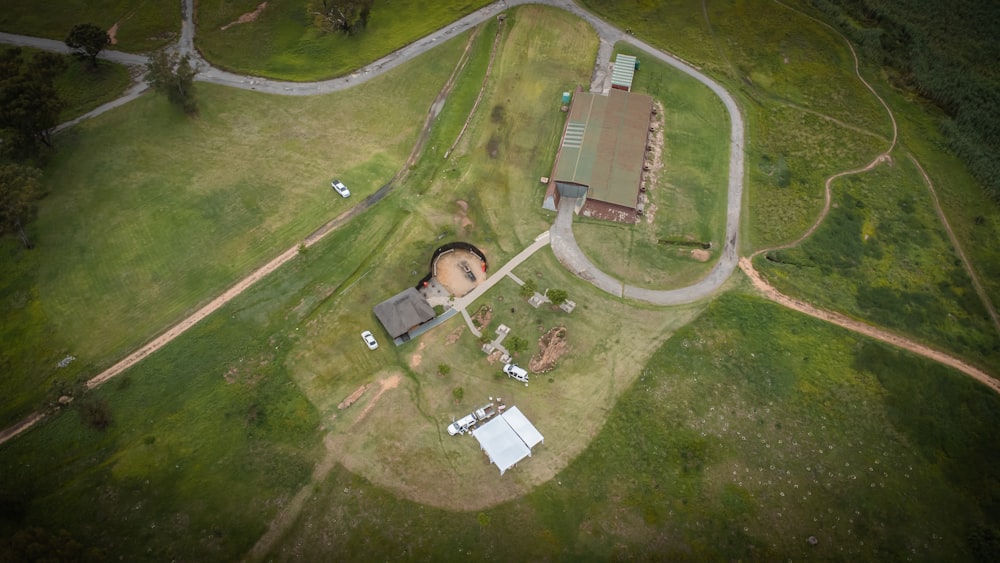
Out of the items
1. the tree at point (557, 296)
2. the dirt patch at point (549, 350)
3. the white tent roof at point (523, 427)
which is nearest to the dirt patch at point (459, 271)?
the tree at point (557, 296)

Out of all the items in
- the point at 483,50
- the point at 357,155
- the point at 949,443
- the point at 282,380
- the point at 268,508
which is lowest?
the point at 949,443

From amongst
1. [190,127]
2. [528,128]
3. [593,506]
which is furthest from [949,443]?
Answer: [190,127]

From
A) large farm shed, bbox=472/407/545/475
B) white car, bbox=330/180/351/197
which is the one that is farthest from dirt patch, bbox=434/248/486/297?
large farm shed, bbox=472/407/545/475

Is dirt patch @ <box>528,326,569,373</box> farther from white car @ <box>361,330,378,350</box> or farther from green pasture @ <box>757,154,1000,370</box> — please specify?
green pasture @ <box>757,154,1000,370</box>

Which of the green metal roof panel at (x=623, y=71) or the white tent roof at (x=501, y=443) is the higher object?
the green metal roof panel at (x=623, y=71)

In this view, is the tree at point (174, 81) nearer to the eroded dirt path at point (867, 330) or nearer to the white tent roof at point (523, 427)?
the white tent roof at point (523, 427)

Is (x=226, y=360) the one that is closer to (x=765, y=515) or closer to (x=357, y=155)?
(x=357, y=155)

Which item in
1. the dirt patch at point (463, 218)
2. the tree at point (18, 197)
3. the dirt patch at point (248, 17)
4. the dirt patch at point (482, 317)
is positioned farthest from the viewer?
the dirt patch at point (248, 17)
